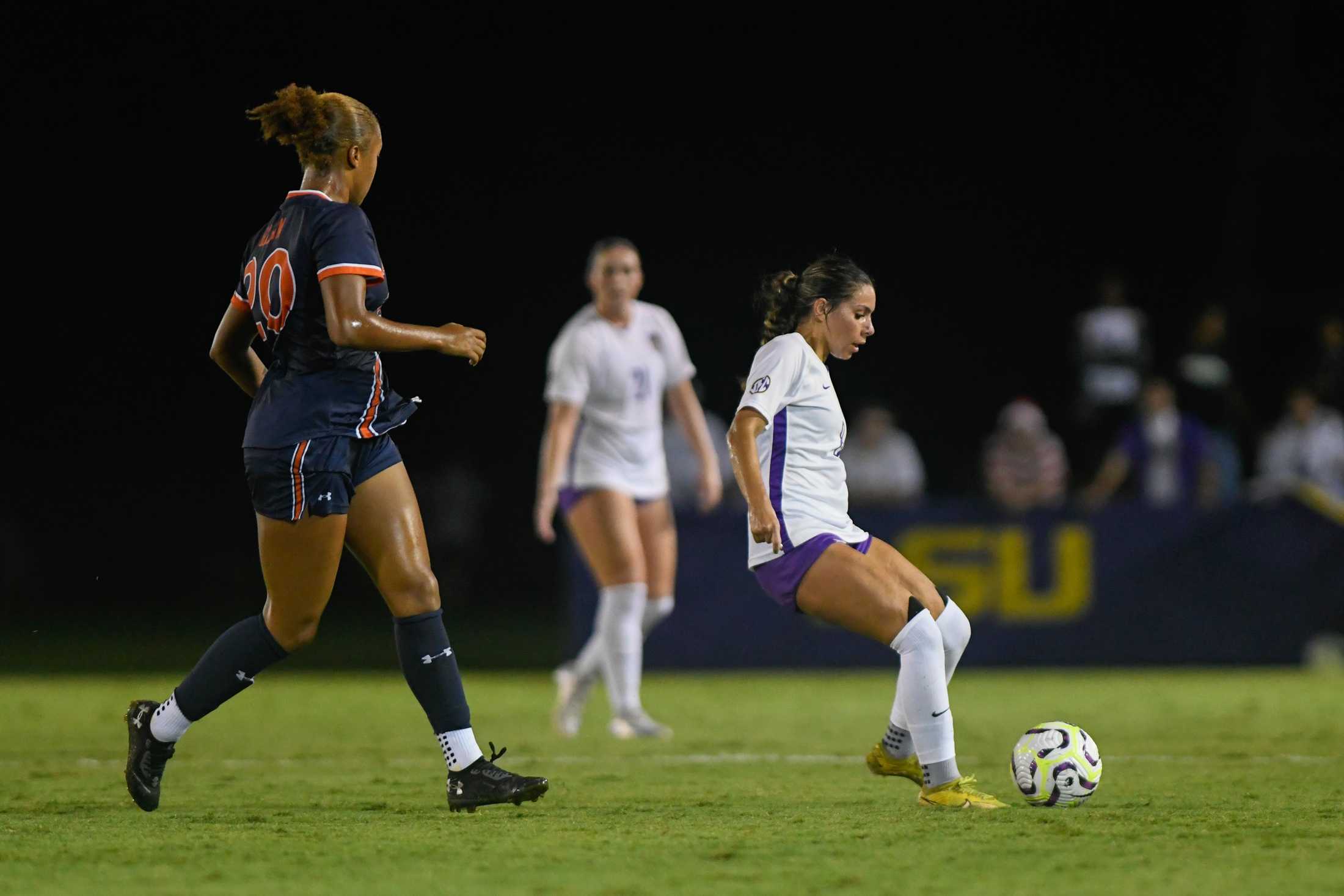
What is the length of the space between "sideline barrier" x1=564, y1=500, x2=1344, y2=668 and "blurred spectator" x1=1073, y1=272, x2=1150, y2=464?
3.25 metres

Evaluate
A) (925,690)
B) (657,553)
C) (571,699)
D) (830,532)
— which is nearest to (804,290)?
(830,532)

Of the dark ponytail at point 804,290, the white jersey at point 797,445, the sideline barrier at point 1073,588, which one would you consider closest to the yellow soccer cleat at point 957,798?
the white jersey at point 797,445

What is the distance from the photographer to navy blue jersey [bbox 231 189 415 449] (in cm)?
576

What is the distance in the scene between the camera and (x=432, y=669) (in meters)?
5.95

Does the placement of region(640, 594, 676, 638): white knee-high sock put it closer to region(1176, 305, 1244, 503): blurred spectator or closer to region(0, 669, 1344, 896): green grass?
region(0, 669, 1344, 896): green grass

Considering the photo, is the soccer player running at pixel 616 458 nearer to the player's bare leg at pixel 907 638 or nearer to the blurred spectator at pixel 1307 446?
the player's bare leg at pixel 907 638

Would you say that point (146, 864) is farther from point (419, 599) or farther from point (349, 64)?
point (349, 64)

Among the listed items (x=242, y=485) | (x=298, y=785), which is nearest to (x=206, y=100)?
(x=242, y=485)

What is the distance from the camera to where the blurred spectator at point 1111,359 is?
53.0 ft

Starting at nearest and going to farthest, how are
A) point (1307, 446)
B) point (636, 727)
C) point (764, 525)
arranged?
1. point (764, 525)
2. point (636, 727)
3. point (1307, 446)

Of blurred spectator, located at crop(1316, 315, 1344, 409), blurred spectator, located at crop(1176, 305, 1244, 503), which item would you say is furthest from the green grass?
blurred spectator, located at crop(1316, 315, 1344, 409)

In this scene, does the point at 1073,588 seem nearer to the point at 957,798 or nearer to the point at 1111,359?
the point at 1111,359

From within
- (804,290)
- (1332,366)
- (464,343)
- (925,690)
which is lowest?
(925,690)

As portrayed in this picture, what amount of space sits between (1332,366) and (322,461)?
12789 millimetres
